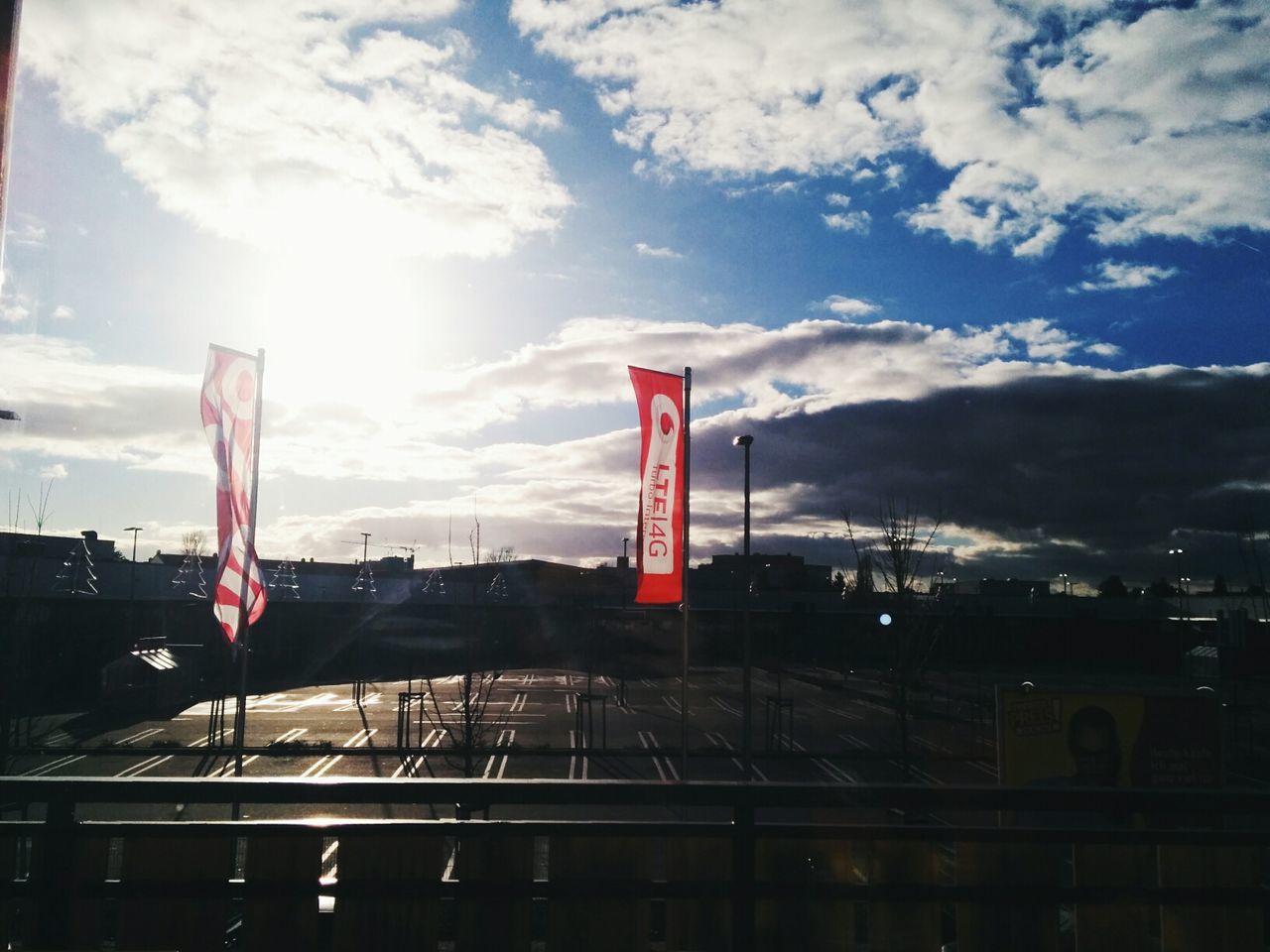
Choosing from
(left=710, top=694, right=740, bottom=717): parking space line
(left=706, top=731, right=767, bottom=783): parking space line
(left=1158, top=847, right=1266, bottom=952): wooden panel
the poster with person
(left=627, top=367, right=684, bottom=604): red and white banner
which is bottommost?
(left=710, top=694, right=740, bottom=717): parking space line

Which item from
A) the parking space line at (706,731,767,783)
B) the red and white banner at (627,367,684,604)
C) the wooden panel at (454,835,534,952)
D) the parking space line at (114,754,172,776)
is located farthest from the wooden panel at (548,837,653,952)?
the parking space line at (114,754,172,776)

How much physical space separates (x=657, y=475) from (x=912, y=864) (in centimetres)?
875

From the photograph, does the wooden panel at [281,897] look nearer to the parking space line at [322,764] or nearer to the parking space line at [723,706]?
the parking space line at [322,764]

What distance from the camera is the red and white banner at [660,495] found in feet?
39.9

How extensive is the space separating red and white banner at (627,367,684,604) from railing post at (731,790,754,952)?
8411 mm

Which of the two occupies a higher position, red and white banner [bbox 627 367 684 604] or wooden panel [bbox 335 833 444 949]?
red and white banner [bbox 627 367 684 604]

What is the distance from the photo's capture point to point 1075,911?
3746 millimetres

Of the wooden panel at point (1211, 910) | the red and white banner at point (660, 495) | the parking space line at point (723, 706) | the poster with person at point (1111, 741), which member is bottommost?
the parking space line at point (723, 706)

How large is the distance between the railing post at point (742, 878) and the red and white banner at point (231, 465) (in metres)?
9.46

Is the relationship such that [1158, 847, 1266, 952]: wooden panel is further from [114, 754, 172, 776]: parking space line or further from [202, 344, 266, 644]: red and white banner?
[114, 754, 172, 776]: parking space line

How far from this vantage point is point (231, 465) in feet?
37.1

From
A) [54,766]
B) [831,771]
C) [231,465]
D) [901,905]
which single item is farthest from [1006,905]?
[54,766]

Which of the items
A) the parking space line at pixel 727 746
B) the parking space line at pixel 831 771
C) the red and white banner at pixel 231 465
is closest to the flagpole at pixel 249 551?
the red and white banner at pixel 231 465

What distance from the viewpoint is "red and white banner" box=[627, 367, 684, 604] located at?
1216cm
